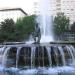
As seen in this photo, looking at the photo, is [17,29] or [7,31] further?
[17,29]

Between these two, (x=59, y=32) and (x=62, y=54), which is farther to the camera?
(x=59, y=32)

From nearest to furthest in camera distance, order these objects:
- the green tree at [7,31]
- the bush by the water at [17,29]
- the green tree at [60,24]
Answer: the green tree at [7,31]
the bush by the water at [17,29]
the green tree at [60,24]

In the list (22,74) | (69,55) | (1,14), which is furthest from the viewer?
(1,14)

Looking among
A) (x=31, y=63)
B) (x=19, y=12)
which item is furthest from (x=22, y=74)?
(x=19, y=12)

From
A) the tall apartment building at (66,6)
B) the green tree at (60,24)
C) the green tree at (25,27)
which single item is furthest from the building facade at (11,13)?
the green tree at (60,24)

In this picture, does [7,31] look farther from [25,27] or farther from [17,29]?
[25,27]

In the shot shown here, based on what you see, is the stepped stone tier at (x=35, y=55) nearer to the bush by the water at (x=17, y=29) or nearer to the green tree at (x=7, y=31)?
the green tree at (x=7, y=31)

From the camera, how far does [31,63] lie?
17.9 m

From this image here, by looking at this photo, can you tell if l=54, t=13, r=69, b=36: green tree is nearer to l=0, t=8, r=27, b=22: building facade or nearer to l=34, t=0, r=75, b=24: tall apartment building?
l=34, t=0, r=75, b=24: tall apartment building

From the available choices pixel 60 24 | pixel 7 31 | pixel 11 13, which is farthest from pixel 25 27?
pixel 11 13

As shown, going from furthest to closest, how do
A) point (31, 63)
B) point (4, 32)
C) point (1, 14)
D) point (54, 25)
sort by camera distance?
point (1, 14) < point (54, 25) < point (4, 32) < point (31, 63)

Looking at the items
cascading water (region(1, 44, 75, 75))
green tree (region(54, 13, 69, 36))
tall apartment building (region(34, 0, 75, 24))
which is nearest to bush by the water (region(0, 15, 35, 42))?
green tree (region(54, 13, 69, 36))

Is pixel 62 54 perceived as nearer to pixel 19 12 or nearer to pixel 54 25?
pixel 54 25

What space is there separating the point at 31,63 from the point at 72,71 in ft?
8.66
